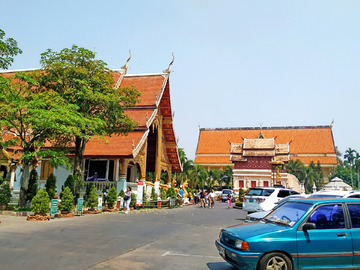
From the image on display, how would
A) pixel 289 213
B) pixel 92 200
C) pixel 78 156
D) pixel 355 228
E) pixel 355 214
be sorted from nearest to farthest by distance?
1. pixel 355 228
2. pixel 355 214
3. pixel 289 213
4. pixel 92 200
5. pixel 78 156

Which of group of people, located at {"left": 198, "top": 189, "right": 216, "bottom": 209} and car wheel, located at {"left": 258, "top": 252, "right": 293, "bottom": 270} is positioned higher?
group of people, located at {"left": 198, "top": 189, "right": 216, "bottom": 209}

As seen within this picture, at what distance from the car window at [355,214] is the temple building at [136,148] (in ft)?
43.6

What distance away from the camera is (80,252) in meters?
6.68

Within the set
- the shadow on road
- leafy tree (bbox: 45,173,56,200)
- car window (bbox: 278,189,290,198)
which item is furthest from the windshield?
leafy tree (bbox: 45,173,56,200)

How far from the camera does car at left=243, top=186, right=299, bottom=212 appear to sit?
14.0m

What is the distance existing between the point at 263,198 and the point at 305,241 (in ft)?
31.1

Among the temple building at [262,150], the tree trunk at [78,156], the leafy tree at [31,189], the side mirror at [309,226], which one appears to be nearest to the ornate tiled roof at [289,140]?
the temple building at [262,150]

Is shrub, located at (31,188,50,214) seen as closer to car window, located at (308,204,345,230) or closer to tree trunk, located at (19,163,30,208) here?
tree trunk, located at (19,163,30,208)

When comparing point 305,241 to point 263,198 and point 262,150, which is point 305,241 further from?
point 262,150

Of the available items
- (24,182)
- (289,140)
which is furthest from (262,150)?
(24,182)

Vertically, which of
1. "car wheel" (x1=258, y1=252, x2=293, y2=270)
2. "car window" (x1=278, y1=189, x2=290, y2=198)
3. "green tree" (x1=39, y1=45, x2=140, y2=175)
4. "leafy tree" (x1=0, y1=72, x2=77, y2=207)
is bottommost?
"car wheel" (x1=258, y1=252, x2=293, y2=270)

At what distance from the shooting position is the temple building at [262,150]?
1793 inches

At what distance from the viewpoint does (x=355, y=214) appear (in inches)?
208

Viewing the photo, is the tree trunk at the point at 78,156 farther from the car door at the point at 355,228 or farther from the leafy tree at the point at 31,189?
the car door at the point at 355,228
